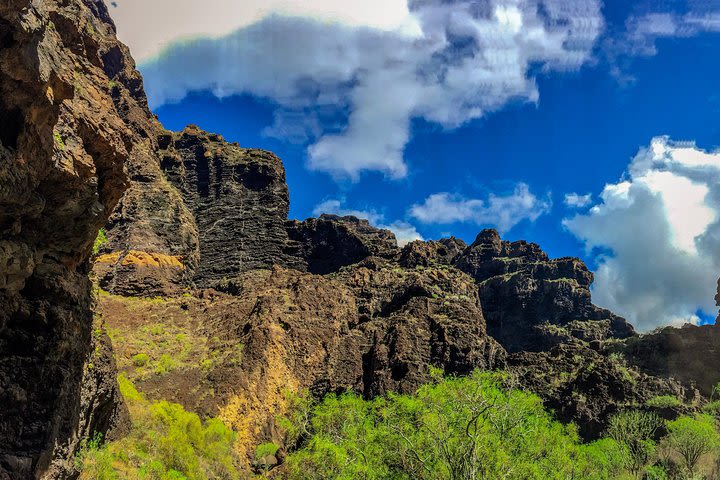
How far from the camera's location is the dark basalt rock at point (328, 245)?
106938 millimetres

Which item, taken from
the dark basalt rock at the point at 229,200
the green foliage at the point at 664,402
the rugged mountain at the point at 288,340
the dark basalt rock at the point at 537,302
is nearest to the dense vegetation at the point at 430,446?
the green foliage at the point at 664,402

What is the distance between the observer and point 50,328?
55.6 ft

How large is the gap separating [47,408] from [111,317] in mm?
54863

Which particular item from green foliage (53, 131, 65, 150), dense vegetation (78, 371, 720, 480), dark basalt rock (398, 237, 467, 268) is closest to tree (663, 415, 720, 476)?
dense vegetation (78, 371, 720, 480)

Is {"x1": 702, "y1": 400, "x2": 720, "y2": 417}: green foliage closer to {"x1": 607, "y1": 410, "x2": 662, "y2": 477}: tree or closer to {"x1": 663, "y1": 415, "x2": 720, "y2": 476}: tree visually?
{"x1": 607, "y1": 410, "x2": 662, "y2": 477}: tree

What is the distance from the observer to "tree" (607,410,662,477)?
167 feet

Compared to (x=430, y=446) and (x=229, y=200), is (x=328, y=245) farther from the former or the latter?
(x=430, y=446)

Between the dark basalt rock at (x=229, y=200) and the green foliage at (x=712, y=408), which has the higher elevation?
the dark basalt rock at (x=229, y=200)

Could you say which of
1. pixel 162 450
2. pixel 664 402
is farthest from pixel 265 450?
pixel 664 402

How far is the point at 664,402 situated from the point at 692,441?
12.8m

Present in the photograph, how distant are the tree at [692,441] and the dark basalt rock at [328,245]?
61.8 meters

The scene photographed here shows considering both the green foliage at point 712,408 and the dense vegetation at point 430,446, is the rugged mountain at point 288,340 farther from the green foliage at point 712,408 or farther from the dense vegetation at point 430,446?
the green foliage at point 712,408

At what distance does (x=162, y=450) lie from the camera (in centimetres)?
3384

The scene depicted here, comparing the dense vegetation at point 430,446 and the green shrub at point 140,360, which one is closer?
the dense vegetation at point 430,446
